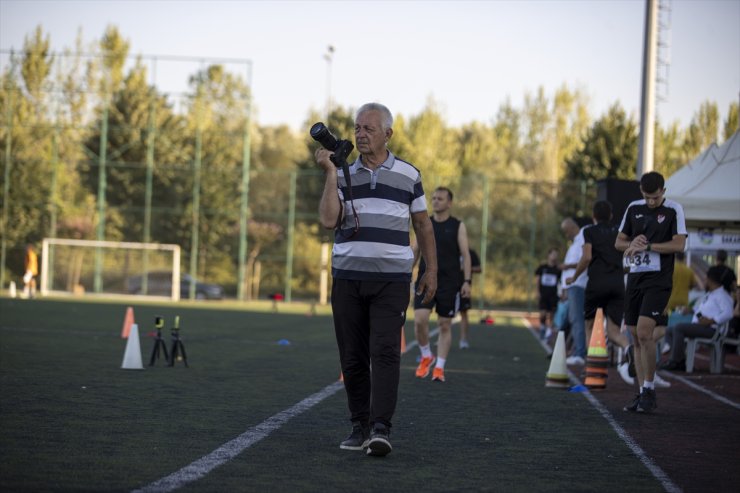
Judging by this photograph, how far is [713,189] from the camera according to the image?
15.8 metres

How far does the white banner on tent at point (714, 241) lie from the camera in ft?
65.3

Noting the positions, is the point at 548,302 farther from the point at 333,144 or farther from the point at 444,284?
the point at 333,144

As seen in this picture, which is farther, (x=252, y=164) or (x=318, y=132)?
(x=252, y=164)

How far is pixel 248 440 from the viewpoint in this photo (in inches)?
273

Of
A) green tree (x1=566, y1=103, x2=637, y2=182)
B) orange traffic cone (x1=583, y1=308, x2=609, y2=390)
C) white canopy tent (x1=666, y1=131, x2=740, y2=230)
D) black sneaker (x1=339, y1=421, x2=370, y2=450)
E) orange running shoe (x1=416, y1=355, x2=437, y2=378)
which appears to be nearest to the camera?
black sneaker (x1=339, y1=421, x2=370, y2=450)

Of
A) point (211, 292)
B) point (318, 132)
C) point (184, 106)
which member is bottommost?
point (211, 292)

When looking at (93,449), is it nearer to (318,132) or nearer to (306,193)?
(318,132)

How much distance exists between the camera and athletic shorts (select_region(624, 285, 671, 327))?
9.48 m

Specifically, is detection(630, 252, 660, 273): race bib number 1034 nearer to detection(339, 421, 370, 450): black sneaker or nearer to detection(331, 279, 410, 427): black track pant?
detection(331, 279, 410, 427): black track pant

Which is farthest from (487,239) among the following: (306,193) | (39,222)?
(39,222)

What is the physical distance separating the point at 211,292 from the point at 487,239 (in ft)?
36.0

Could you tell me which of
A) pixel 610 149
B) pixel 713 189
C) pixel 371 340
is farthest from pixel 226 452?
pixel 610 149

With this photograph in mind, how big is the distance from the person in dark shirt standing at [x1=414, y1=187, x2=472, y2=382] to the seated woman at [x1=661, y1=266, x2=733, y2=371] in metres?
4.04

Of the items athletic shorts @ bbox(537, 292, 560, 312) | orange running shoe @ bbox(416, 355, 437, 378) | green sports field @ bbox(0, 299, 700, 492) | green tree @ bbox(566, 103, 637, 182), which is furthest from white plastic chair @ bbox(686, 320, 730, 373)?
green tree @ bbox(566, 103, 637, 182)
